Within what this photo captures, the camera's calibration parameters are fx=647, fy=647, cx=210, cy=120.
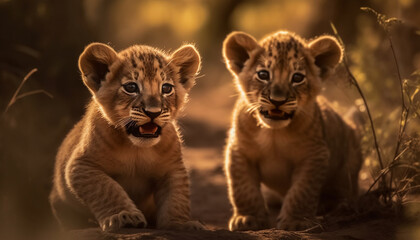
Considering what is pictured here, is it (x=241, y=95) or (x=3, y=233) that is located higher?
(x=241, y=95)

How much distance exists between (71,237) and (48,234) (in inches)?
10.3

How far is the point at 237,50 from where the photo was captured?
23.0 feet

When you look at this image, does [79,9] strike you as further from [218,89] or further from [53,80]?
[218,89]

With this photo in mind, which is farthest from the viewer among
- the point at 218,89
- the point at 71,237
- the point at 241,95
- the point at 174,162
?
the point at 218,89

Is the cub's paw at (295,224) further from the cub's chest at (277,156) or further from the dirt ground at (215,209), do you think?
the cub's chest at (277,156)

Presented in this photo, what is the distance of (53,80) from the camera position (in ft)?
30.0

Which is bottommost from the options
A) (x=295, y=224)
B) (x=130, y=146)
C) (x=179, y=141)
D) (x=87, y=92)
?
(x=295, y=224)

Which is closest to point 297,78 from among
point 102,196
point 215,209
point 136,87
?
point 136,87

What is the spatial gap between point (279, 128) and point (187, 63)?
1.16m

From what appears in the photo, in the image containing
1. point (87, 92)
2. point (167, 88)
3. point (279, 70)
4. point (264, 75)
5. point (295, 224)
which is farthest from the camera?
point (87, 92)

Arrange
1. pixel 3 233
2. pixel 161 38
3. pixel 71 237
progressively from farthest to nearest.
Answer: pixel 161 38 < pixel 71 237 < pixel 3 233

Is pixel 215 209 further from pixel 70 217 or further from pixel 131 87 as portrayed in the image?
pixel 131 87

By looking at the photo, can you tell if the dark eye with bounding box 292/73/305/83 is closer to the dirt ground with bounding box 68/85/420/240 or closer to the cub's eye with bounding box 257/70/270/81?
the cub's eye with bounding box 257/70/270/81

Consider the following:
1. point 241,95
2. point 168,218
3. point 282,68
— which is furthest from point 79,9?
point 168,218
